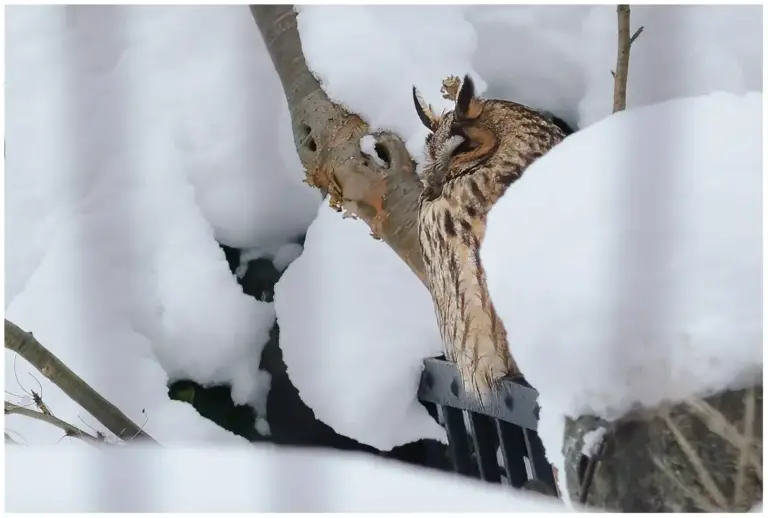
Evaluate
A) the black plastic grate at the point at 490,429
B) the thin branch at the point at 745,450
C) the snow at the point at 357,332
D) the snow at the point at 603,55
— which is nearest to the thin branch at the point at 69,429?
the snow at the point at 357,332

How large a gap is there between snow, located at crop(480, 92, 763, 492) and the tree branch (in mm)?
533

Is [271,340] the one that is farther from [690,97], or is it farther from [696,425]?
[690,97]

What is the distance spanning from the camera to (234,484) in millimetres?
870

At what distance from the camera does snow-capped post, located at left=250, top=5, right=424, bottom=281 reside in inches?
34.2

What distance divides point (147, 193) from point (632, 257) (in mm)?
655

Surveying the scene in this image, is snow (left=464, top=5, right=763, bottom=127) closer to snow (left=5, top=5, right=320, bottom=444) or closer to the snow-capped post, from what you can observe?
the snow-capped post

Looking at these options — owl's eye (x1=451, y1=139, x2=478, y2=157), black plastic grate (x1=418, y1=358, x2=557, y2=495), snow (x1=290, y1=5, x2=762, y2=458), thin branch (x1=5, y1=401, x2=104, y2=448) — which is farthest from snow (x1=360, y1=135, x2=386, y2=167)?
thin branch (x1=5, y1=401, x2=104, y2=448)

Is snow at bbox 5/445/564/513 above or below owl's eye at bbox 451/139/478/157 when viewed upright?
below

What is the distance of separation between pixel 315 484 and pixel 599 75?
2.21 ft

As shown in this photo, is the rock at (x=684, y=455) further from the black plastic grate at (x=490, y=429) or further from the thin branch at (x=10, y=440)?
the thin branch at (x=10, y=440)

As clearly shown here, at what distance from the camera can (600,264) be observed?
0.82m

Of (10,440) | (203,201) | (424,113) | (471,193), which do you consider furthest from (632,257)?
(10,440)

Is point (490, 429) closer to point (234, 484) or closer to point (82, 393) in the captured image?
point (234, 484)

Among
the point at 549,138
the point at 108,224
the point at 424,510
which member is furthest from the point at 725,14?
the point at 108,224
